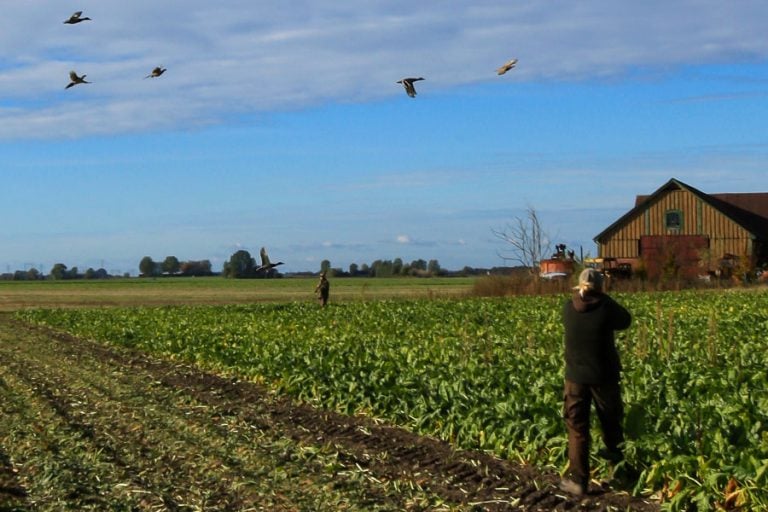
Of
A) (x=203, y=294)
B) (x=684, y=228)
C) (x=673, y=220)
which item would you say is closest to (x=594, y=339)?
(x=684, y=228)

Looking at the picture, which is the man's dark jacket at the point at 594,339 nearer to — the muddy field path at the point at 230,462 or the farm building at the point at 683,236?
the muddy field path at the point at 230,462

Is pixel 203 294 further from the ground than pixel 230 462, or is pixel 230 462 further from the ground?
pixel 203 294

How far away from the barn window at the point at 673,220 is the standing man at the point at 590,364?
2062 inches

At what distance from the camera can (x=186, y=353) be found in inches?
893

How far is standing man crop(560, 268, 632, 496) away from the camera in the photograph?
9.31 m

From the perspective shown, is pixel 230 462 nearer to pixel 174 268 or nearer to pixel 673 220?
pixel 673 220

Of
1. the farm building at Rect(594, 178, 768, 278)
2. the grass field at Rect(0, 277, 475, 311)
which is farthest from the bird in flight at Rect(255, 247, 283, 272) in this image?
the farm building at Rect(594, 178, 768, 278)

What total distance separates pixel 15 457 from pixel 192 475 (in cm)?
246

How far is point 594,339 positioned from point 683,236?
167 feet

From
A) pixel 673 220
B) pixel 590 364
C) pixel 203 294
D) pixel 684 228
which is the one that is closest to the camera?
pixel 590 364

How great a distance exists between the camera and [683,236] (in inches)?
2295

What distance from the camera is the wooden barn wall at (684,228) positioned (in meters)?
58.9

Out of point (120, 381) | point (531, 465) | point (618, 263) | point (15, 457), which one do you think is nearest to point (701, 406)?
point (531, 465)

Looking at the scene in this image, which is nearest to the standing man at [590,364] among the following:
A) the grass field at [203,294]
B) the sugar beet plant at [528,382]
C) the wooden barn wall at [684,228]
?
the sugar beet plant at [528,382]
